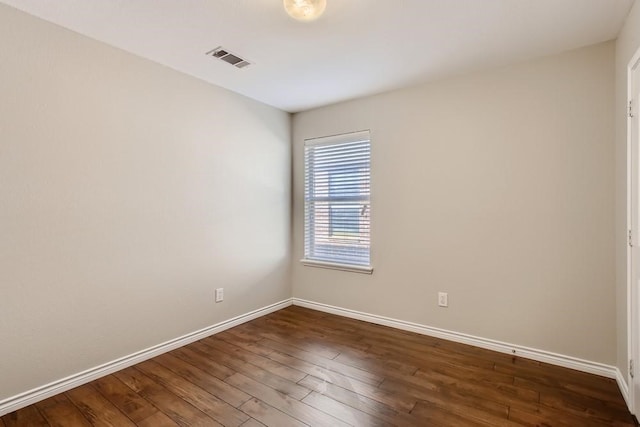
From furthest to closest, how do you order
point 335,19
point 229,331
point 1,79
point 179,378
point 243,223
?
point 243,223
point 229,331
point 179,378
point 335,19
point 1,79

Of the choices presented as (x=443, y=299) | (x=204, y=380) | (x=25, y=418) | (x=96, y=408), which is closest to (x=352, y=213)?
(x=443, y=299)

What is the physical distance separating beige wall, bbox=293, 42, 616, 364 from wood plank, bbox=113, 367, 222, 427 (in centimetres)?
196

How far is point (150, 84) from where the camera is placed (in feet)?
8.30

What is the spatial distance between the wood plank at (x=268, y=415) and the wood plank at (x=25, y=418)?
111cm

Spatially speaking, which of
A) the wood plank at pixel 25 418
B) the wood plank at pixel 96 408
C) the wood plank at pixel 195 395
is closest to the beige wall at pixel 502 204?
the wood plank at pixel 195 395

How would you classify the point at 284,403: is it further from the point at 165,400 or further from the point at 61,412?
the point at 61,412

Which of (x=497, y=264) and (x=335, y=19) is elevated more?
(x=335, y=19)

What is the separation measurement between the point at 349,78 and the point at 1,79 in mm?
2406

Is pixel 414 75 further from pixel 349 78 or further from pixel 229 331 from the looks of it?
pixel 229 331

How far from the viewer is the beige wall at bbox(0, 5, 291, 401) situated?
6.23 ft

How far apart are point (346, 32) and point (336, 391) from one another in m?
2.39

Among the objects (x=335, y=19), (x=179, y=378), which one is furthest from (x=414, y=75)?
(x=179, y=378)

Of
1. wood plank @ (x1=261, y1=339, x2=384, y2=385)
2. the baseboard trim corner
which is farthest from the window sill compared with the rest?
the baseboard trim corner

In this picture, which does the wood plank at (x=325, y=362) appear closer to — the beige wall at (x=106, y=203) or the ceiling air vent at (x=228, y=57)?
the beige wall at (x=106, y=203)
